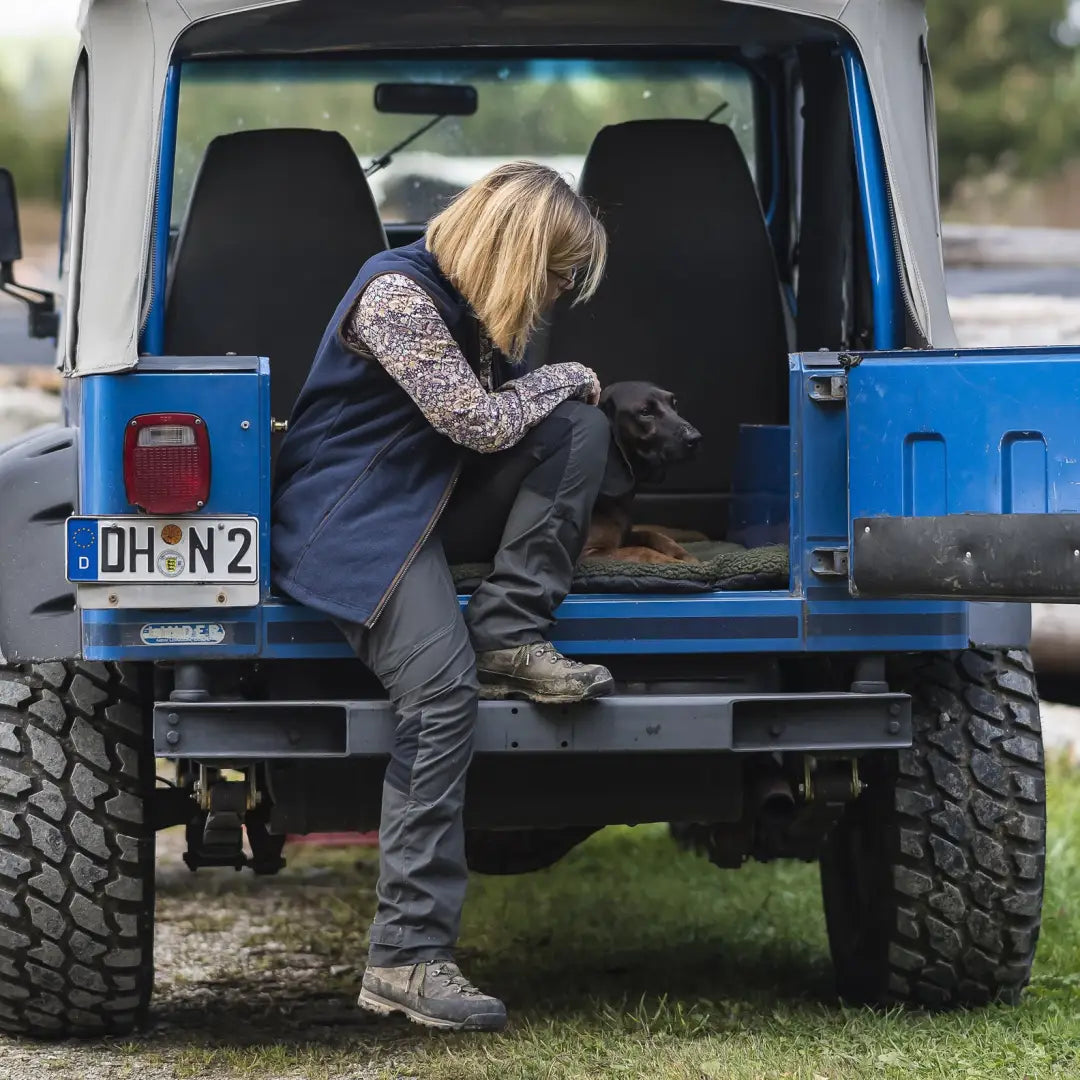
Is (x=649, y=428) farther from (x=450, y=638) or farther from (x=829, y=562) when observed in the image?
(x=450, y=638)

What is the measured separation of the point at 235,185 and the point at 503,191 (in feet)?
3.71

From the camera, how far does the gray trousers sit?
3.55 m

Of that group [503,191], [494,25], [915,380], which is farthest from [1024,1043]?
[494,25]

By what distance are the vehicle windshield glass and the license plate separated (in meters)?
2.18

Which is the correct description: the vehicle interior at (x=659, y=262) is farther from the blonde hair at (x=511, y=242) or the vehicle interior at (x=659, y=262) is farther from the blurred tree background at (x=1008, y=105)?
the blurred tree background at (x=1008, y=105)

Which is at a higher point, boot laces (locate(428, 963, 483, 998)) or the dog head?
the dog head

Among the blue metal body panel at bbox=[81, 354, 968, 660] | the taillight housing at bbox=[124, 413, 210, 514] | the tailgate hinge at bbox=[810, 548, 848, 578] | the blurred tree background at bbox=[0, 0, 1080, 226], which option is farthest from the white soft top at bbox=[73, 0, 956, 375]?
the blurred tree background at bbox=[0, 0, 1080, 226]

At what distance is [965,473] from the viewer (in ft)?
11.5

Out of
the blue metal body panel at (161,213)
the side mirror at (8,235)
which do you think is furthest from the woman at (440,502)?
the side mirror at (8,235)

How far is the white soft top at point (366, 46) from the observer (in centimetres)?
376

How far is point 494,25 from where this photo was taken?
417 cm

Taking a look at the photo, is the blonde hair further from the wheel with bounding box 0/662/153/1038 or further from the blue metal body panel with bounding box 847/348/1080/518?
the wheel with bounding box 0/662/153/1038

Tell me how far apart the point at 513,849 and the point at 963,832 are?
118 cm

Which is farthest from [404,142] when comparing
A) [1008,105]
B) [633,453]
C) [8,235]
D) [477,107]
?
[1008,105]
